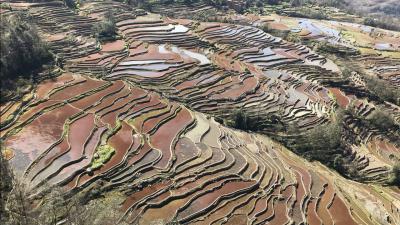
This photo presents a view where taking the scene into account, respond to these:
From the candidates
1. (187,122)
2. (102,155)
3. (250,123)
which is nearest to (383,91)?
(250,123)

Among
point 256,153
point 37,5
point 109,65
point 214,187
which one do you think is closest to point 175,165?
point 214,187

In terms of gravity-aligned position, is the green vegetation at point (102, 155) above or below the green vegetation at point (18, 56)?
below

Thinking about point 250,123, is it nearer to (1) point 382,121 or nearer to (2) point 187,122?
(2) point 187,122

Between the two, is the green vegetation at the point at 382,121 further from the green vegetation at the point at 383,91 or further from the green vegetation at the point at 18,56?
the green vegetation at the point at 18,56

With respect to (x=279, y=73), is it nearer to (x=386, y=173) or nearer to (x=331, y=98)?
(x=331, y=98)

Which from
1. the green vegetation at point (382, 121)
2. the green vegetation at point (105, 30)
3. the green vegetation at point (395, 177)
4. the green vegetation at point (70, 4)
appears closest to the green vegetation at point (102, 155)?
the green vegetation at point (395, 177)

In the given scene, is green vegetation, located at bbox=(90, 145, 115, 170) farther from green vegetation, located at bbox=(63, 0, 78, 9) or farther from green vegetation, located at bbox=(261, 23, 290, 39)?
green vegetation, located at bbox=(261, 23, 290, 39)
